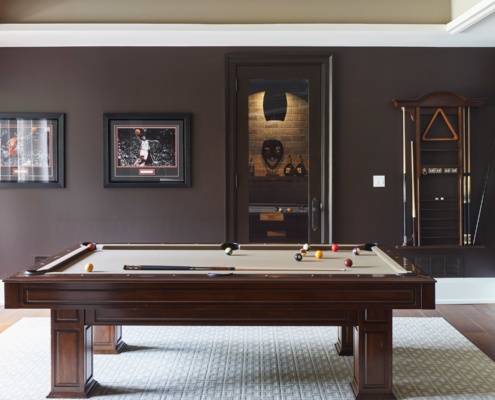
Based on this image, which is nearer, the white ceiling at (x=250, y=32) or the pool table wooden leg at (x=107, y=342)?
the pool table wooden leg at (x=107, y=342)

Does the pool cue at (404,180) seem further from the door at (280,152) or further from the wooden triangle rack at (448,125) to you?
the door at (280,152)

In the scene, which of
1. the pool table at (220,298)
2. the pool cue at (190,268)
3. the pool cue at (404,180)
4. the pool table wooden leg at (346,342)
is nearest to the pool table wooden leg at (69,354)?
the pool table at (220,298)

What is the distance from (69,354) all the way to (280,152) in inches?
122

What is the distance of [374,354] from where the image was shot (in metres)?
3.39

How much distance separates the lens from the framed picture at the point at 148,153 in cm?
583

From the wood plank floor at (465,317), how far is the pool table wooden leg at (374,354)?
1443 mm

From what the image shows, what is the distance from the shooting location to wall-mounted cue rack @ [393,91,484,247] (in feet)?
18.9

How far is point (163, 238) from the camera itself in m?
5.87

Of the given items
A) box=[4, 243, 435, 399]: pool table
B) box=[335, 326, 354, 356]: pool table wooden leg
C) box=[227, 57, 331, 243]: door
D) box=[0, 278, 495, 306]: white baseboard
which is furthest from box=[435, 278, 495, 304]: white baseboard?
box=[4, 243, 435, 399]: pool table

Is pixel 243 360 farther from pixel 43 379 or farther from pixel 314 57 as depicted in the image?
pixel 314 57

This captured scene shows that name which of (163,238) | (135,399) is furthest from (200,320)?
(163,238)

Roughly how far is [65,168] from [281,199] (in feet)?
6.89

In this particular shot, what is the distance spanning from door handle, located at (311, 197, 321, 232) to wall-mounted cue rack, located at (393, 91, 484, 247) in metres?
0.82

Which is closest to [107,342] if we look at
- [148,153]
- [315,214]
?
[148,153]
